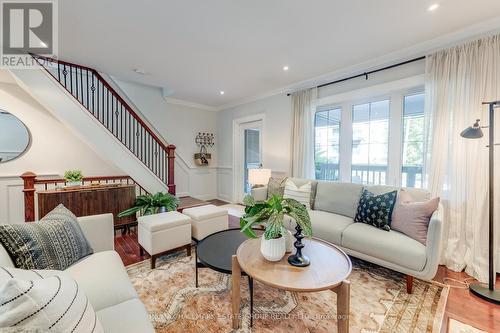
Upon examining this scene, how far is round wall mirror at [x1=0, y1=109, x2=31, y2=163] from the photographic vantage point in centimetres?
333

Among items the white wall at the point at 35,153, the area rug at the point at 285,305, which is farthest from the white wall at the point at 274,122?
the white wall at the point at 35,153

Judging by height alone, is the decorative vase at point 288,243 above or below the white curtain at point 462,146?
below

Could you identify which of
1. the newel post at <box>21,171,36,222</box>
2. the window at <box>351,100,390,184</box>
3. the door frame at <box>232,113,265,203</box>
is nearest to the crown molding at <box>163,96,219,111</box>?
the door frame at <box>232,113,265,203</box>

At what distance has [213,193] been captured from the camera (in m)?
5.84

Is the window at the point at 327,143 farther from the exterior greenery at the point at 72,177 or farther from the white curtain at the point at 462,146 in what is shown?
the exterior greenery at the point at 72,177

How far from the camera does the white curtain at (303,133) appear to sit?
3.68m

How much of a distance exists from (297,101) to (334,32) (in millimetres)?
1555

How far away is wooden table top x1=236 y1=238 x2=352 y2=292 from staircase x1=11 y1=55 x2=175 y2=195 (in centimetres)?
268

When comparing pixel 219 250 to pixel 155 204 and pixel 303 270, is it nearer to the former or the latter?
pixel 303 270

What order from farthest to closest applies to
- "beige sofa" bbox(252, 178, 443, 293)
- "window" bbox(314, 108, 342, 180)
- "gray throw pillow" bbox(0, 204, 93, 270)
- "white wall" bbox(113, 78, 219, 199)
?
1. "white wall" bbox(113, 78, 219, 199)
2. "window" bbox(314, 108, 342, 180)
3. "beige sofa" bbox(252, 178, 443, 293)
4. "gray throw pillow" bbox(0, 204, 93, 270)

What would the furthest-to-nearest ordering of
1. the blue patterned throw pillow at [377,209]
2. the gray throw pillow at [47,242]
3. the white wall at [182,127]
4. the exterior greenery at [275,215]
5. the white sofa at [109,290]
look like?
the white wall at [182,127], the blue patterned throw pillow at [377,209], the exterior greenery at [275,215], the gray throw pillow at [47,242], the white sofa at [109,290]

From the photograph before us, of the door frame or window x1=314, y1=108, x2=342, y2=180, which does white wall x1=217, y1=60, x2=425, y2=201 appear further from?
window x1=314, y1=108, x2=342, y2=180

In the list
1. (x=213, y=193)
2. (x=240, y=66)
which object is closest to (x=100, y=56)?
(x=240, y=66)

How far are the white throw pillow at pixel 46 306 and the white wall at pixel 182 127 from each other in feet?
13.9
